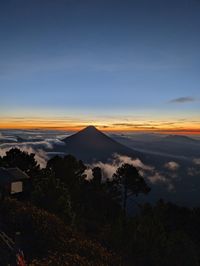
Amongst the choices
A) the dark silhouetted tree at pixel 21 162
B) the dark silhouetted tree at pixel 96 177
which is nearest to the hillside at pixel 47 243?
the dark silhouetted tree at pixel 21 162

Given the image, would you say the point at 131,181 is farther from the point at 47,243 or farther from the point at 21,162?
the point at 47,243

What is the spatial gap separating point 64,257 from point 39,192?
12741mm

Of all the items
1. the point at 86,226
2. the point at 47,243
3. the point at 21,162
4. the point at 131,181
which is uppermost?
the point at 21,162

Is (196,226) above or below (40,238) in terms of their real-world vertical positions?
below

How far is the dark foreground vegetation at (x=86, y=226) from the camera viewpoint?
1944 cm

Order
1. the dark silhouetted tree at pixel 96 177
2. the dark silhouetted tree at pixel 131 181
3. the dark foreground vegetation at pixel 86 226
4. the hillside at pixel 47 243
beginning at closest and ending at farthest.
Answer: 1. the hillside at pixel 47 243
2. the dark foreground vegetation at pixel 86 226
3. the dark silhouetted tree at pixel 131 181
4. the dark silhouetted tree at pixel 96 177

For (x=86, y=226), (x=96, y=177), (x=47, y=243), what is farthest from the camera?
(x=96, y=177)

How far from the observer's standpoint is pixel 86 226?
114 feet

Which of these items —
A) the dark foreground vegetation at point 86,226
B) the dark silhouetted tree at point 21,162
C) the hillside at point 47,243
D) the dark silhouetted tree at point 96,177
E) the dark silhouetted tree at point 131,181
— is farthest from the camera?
the dark silhouetted tree at point 96,177

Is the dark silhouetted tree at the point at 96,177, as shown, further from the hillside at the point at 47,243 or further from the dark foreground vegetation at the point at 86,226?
the hillside at the point at 47,243

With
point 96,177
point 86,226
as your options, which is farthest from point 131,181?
point 86,226

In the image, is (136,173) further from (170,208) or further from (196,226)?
(196,226)

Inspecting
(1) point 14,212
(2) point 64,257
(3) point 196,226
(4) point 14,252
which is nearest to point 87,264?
(2) point 64,257

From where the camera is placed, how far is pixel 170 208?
156ft
